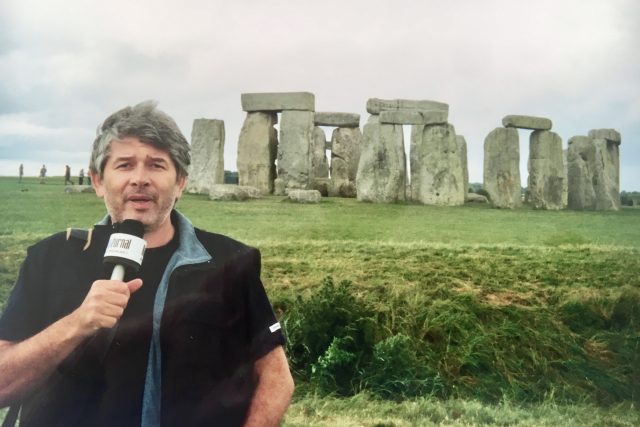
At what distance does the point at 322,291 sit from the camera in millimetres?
4023

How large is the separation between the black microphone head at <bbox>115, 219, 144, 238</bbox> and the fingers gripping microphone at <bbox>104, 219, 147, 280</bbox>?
Result: 1cm

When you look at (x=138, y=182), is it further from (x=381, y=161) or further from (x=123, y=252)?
(x=381, y=161)

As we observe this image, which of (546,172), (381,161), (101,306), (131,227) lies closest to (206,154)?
(131,227)

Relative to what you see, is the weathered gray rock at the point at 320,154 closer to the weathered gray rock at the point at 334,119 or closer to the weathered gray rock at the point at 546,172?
the weathered gray rock at the point at 334,119

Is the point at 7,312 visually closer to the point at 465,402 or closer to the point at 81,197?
the point at 81,197

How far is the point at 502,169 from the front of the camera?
6.46 m

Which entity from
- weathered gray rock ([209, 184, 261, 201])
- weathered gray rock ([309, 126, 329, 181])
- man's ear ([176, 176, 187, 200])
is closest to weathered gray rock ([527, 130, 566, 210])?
weathered gray rock ([209, 184, 261, 201])

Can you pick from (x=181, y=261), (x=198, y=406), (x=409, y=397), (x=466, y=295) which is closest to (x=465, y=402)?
(x=409, y=397)

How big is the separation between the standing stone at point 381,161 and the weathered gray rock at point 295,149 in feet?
1.68

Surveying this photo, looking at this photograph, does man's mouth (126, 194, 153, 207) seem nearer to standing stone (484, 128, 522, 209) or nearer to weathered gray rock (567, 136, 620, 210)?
standing stone (484, 128, 522, 209)

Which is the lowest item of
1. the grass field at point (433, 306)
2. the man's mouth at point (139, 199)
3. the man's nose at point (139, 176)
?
the grass field at point (433, 306)

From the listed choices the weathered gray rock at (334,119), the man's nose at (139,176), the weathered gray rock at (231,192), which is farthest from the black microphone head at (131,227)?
the weathered gray rock at (334,119)

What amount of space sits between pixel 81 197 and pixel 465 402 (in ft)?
7.49

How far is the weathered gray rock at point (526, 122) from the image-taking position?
4.60 metres
